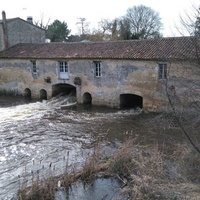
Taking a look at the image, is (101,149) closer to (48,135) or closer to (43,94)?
(48,135)

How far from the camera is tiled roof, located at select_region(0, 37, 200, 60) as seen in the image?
22016 millimetres

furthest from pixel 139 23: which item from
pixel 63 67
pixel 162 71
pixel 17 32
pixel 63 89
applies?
pixel 162 71

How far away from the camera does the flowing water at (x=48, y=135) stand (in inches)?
535

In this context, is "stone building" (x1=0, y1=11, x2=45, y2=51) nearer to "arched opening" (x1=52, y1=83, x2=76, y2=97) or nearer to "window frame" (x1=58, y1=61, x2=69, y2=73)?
"arched opening" (x1=52, y1=83, x2=76, y2=97)

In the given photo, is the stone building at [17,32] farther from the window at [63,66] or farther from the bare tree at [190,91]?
the bare tree at [190,91]

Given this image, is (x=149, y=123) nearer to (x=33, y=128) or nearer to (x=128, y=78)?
(x=128, y=78)

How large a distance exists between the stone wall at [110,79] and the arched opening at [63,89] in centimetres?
46

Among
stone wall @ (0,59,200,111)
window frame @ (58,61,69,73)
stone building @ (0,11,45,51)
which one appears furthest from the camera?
→ stone building @ (0,11,45,51)

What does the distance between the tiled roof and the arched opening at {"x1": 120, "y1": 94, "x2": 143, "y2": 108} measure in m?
3.28

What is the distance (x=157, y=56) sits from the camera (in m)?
21.8

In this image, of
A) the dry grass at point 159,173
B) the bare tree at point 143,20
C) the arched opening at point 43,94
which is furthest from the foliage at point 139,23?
the dry grass at point 159,173

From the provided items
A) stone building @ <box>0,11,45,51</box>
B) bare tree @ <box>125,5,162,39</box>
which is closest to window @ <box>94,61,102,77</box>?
stone building @ <box>0,11,45,51</box>

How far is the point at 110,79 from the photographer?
24.4 meters

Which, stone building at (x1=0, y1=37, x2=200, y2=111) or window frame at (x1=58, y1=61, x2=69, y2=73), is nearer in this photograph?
stone building at (x1=0, y1=37, x2=200, y2=111)
